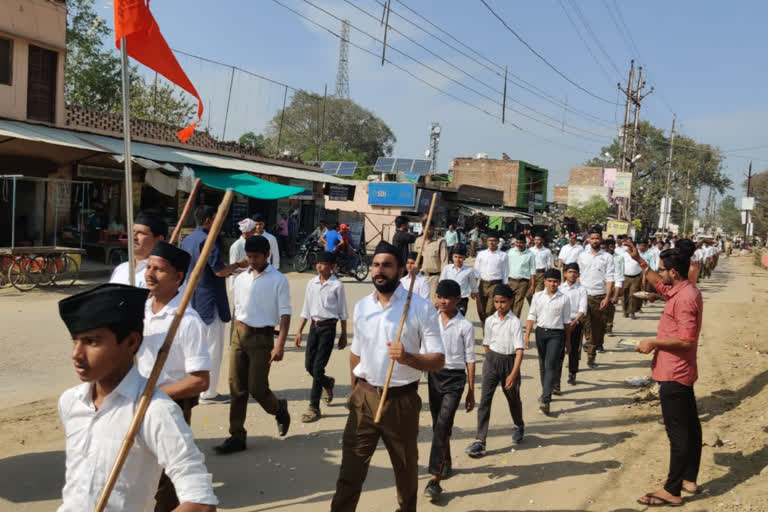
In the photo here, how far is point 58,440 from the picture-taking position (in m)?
5.56

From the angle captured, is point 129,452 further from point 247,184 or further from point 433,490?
point 247,184

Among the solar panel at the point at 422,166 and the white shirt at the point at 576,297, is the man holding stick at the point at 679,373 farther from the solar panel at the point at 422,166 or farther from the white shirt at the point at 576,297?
the solar panel at the point at 422,166

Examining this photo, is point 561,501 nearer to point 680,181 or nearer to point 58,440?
point 58,440

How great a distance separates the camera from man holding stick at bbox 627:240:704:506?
5082 millimetres

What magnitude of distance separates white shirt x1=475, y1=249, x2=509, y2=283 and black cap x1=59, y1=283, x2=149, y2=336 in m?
8.52

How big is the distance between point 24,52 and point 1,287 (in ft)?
24.3

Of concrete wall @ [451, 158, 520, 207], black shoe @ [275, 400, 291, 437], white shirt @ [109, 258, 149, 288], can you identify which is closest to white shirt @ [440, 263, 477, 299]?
black shoe @ [275, 400, 291, 437]

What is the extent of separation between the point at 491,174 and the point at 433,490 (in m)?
51.0

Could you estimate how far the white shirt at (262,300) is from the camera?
224 inches

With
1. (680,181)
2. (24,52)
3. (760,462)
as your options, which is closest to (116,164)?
(24,52)

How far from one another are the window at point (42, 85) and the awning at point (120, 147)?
1.43ft

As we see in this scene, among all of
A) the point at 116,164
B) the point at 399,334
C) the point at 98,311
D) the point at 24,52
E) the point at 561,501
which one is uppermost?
the point at 24,52

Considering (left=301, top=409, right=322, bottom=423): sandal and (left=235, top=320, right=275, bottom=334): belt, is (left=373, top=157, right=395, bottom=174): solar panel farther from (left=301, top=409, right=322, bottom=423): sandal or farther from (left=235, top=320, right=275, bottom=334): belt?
(left=235, top=320, right=275, bottom=334): belt

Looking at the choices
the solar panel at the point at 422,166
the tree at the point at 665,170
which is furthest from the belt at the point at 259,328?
the tree at the point at 665,170
